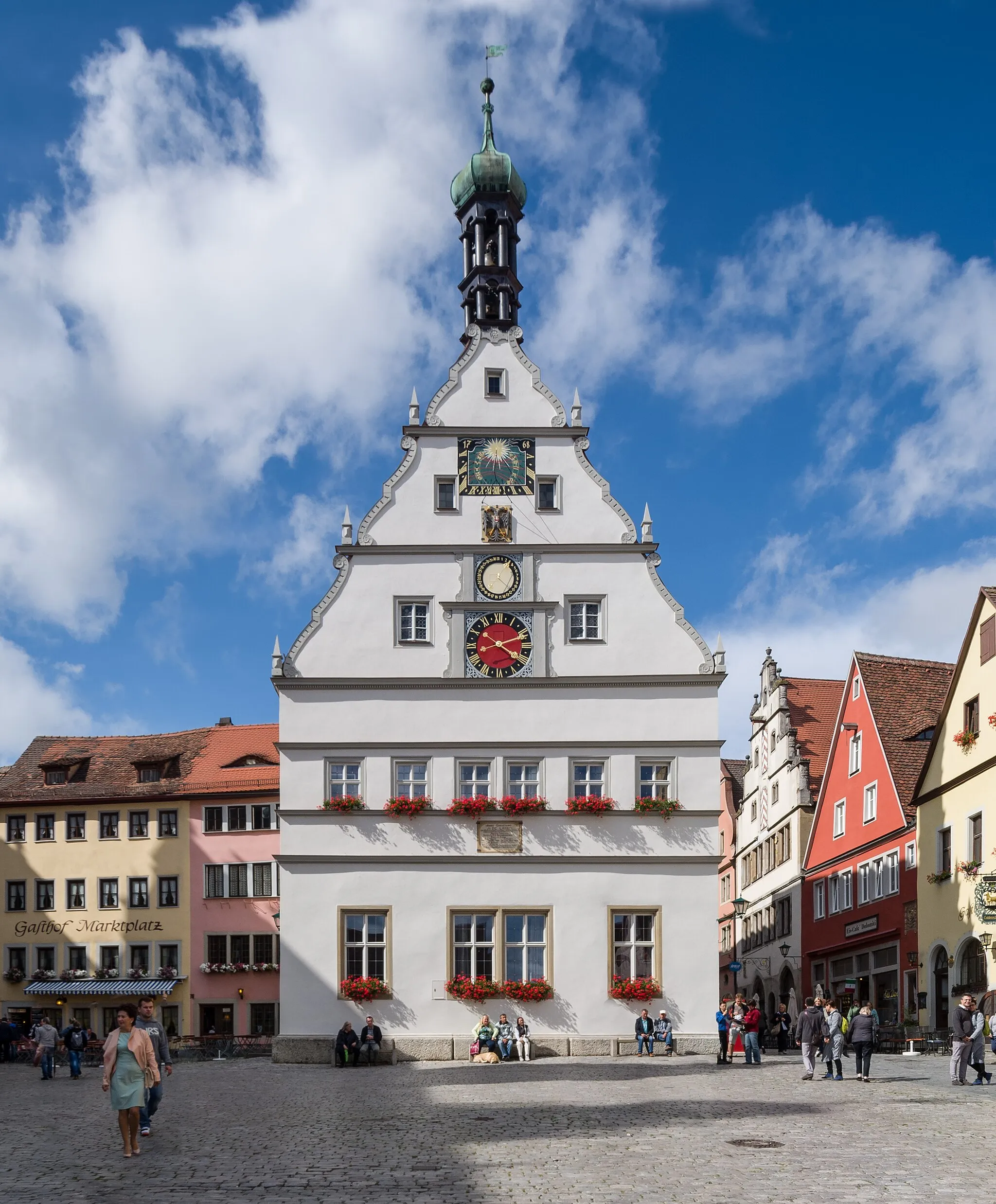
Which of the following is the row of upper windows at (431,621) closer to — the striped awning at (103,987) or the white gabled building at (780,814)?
the white gabled building at (780,814)

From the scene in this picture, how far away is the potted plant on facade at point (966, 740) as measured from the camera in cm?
3569

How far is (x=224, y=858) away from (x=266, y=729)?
5781 millimetres

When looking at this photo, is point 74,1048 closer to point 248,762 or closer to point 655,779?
point 655,779

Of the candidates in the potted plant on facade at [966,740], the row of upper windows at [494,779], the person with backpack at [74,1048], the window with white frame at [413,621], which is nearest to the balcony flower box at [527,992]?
the row of upper windows at [494,779]

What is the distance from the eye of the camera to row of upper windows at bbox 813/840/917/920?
42250 millimetres

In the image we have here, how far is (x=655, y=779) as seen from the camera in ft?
120

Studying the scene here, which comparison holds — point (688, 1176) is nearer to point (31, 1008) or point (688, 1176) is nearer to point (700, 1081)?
point (700, 1081)

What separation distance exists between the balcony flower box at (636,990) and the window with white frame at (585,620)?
805 cm

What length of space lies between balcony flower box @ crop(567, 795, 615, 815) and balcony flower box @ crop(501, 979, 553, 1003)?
13.2 ft

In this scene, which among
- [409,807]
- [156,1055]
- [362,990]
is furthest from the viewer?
[409,807]

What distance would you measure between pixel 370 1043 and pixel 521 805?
6273 millimetres

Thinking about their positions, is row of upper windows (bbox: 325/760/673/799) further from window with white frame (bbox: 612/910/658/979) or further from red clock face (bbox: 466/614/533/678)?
window with white frame (bbox: 612/910/658/979)

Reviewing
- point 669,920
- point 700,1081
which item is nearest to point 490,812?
point 669,920

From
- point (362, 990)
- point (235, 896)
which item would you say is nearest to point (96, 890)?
point (235, 896)
